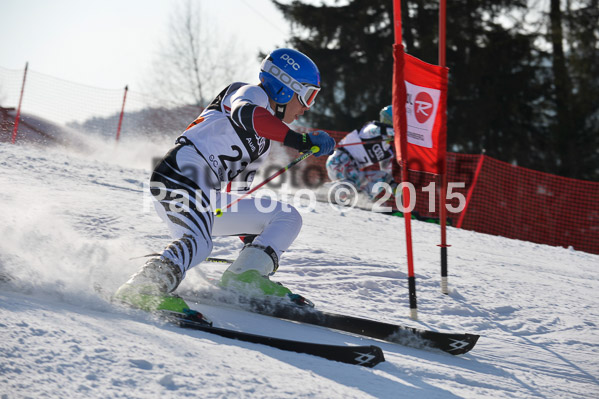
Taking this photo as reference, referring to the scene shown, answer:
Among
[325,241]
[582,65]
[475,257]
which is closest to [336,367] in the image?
[325,241]

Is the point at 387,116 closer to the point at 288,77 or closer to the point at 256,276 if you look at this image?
the point at 288,77

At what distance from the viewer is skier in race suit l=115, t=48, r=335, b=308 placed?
2.89 meters

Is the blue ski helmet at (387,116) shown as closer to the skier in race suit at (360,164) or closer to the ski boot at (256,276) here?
the skier in race suit at (360,164)

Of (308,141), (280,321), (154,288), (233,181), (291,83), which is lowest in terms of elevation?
(280,321)

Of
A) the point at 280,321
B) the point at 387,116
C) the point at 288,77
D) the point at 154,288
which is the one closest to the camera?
the point at 154,288

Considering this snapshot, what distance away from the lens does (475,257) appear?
6.06m

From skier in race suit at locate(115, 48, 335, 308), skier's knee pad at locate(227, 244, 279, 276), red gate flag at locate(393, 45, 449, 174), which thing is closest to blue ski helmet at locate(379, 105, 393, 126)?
red gate flag at locate(393, 45, 449, 174)

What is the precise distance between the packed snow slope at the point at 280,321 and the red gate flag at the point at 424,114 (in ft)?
3.23

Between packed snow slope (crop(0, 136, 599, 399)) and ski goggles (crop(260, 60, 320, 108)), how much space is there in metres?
1.31

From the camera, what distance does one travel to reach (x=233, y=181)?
11.9 feet

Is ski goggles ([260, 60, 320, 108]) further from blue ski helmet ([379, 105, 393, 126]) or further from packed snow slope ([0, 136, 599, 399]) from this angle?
blue ski helmet ([379, 105, 393, 126])

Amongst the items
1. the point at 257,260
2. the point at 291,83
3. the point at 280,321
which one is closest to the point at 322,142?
the point at 291,83

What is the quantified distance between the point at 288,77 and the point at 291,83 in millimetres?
39

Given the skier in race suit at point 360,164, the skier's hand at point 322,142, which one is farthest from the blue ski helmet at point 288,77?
the skier in race suit at point 360,164
